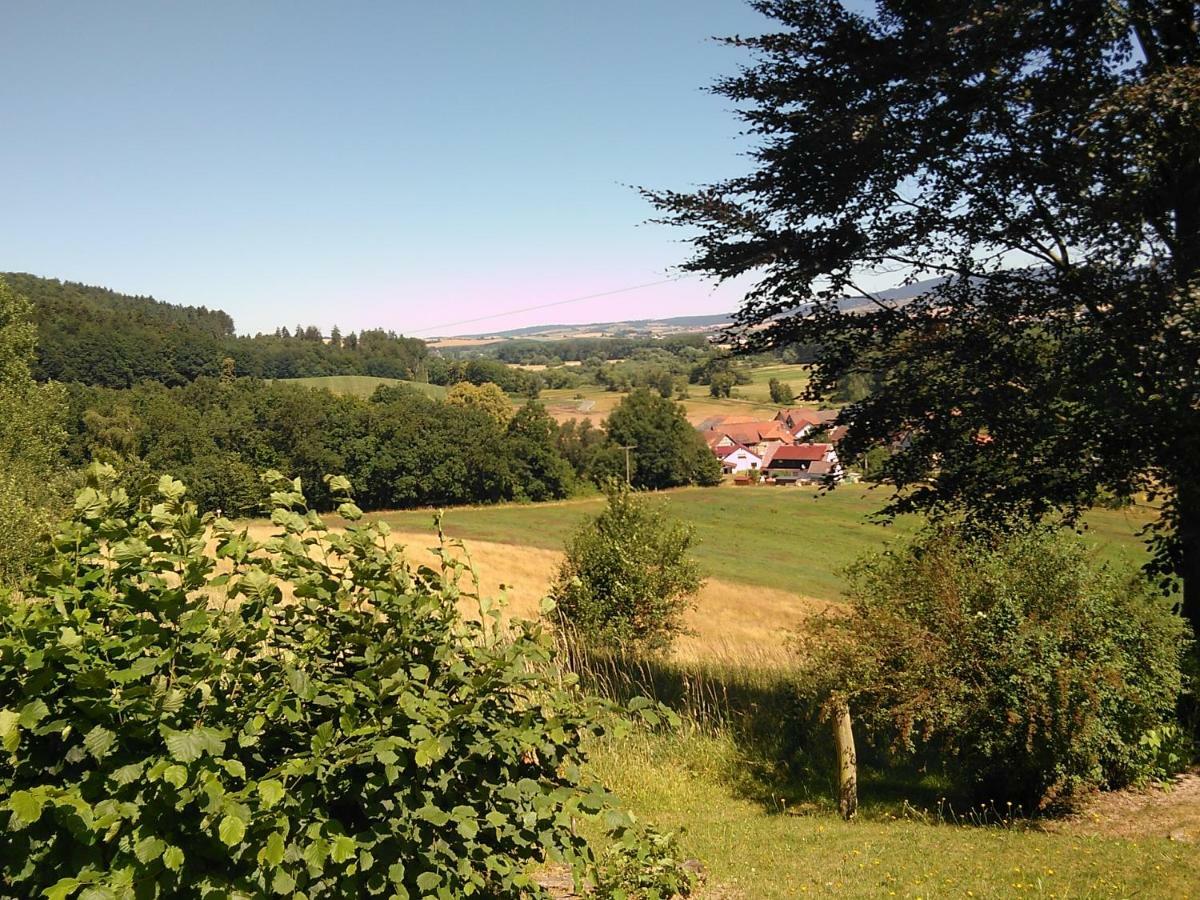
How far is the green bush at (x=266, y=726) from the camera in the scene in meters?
2.52

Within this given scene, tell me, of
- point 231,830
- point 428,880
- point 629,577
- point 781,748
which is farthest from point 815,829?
point 629,577

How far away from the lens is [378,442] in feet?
245

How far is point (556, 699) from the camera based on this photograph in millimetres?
3232

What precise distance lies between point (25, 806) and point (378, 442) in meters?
75.1

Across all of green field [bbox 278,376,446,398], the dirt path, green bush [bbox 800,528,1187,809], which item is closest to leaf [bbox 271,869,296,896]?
green bush [bbox 800,528,1187,809]

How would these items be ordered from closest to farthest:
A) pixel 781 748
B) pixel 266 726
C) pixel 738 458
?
pixel 266 726
pixel 781 748
pixel 738 458

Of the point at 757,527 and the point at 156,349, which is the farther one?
the point at 156,349

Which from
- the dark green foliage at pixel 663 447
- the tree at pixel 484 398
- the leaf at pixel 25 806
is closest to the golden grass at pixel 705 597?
the leaf at pixel 25 806

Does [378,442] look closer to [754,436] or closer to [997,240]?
[754,436]

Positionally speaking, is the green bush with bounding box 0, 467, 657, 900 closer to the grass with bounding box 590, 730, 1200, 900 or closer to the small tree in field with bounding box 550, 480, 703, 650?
the grass with bounding box 590, 730, 1200, 900

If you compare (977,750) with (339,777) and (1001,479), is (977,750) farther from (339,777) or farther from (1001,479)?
(339,777)

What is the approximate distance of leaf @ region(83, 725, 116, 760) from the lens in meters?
2.47

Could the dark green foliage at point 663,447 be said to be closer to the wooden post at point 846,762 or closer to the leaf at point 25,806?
the wooden post at point 846,762

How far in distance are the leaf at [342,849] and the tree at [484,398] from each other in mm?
92001
